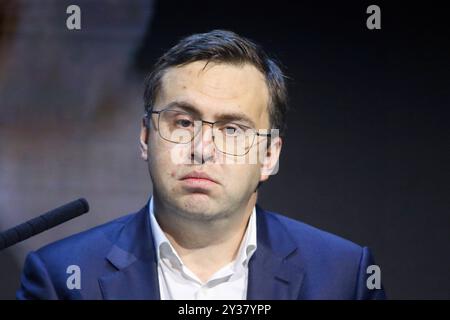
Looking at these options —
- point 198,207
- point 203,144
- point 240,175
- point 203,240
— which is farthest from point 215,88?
point 203,240

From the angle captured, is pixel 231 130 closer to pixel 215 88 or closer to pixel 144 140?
pixel 215 88

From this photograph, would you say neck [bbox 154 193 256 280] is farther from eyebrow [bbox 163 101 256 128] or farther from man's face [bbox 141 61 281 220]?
eyebrow [bbox 163 101 256 128]

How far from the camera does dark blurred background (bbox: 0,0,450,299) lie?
120 inches

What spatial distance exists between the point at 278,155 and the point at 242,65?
446mm

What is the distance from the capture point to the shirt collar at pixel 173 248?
2742 mm

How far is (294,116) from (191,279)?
2.71 ft

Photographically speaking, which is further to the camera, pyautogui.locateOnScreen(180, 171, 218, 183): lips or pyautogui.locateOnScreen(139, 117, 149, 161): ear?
pyautogui.locateOnScreen(139, 117, 149, 161): ear

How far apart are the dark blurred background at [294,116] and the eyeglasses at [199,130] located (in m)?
0.36

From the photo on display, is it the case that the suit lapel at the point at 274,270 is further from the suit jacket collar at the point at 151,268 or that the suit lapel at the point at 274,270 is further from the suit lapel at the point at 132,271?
the suit lapel at the point at 132,271

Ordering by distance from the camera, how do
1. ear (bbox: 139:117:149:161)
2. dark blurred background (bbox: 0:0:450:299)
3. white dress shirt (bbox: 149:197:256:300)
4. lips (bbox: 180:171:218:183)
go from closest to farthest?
1. lips (bbox: 180:171:218:183)
2. white dress shirt (bbox: 149:197:256:300)
3. ear (bbox: 139:117:149:161)
4. dark blurred background (bbox: 0:0:450:299)

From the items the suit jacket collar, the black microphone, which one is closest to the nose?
the suit jacket collar

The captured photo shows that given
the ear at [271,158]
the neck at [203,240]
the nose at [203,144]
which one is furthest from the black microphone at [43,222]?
the ear at [271,158]

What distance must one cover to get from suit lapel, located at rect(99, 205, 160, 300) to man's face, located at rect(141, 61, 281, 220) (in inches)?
7.3

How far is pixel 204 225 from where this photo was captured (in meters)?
2.75
